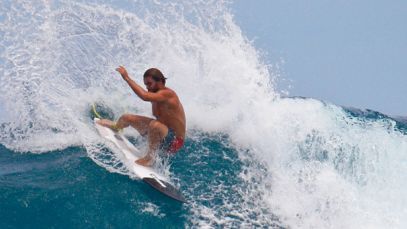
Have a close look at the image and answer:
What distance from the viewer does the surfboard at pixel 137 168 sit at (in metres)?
6.30

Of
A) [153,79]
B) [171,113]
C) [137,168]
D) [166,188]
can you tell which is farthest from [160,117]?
[166,188]

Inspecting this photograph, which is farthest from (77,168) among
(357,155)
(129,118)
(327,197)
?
(357,155)

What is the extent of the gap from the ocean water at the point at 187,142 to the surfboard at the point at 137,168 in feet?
0.37

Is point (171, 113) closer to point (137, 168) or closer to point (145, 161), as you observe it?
point (145, 161)

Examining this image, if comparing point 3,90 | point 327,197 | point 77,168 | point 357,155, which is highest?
point 357,155

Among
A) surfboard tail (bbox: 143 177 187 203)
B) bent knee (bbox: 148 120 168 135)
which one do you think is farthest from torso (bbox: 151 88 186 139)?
surfboard tail (bbox: 143 177 187 203)

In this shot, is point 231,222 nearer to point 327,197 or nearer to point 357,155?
point 327,197

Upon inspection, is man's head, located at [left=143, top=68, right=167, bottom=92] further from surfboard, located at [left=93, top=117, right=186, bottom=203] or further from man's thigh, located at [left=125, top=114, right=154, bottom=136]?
surfboard, located at [left=93, top=117, right=186, bottom=203]

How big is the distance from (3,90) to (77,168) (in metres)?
2.50

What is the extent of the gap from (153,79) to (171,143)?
1.05 m

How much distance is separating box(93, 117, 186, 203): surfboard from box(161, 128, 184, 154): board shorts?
419 mm

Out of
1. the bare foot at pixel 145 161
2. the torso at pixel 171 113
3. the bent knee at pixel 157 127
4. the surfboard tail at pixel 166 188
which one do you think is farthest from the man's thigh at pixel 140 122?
the surfboard tail at pixel 166 188

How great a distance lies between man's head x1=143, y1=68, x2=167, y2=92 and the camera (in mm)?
6641

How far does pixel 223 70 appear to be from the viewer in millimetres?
10086
